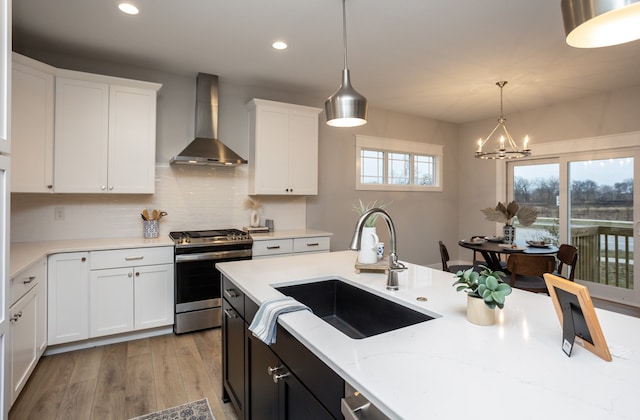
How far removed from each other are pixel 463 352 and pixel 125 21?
125 inches

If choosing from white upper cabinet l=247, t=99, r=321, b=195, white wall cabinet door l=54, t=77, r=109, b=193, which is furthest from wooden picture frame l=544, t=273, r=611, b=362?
white wall cabinet door l=54, t=77, r=109, b=193

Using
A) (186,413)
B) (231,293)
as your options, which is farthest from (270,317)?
(186,413)

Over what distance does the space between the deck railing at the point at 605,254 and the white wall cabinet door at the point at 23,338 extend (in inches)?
234

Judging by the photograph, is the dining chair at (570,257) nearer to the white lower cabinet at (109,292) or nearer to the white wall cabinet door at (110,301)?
the white lower cabinet at (109,292)

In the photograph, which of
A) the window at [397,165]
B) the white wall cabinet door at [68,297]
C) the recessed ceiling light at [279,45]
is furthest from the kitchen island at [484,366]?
the window at [397,165]

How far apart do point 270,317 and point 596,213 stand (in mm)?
4981

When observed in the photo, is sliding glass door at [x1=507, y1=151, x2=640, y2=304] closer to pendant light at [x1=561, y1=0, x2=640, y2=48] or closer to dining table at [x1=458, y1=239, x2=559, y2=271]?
dining table at [x1=458, y1=239, x2=559, y2=271]

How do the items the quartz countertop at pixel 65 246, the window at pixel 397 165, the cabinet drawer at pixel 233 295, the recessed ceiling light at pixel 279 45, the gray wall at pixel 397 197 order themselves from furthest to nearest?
the window at pixel 397 165, the gray wall at pixel 397 197, the recessed ceiling light at pixel 279 45, the quartz countertop at pixel 65 246, the cabinet drawer at pixel 233 295

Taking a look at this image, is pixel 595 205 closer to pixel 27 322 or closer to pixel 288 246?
pixel 288 246

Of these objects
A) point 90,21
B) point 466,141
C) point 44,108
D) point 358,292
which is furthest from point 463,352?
point 466,141

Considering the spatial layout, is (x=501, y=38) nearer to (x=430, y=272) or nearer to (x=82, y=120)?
(x=430, y=272)

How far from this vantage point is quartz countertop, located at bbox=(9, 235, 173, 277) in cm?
239

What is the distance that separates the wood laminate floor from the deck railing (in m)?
4.82

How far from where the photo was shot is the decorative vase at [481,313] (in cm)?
117
